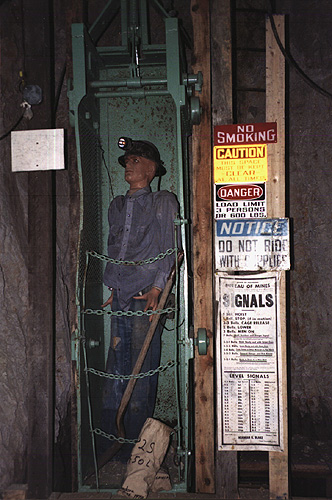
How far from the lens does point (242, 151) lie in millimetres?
1848

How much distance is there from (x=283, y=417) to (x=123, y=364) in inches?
34.9

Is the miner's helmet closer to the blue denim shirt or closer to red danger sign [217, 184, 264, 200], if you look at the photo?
the blue denim shirt

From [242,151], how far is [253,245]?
0.41 meters

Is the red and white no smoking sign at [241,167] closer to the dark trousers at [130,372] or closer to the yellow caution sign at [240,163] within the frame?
the yellow caution sign at [240,163]

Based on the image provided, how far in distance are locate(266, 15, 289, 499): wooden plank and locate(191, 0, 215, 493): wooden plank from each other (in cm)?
28

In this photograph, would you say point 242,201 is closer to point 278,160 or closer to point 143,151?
point 278,160

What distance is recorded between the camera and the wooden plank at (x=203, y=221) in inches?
76.7

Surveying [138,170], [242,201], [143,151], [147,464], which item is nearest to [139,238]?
[138,170]

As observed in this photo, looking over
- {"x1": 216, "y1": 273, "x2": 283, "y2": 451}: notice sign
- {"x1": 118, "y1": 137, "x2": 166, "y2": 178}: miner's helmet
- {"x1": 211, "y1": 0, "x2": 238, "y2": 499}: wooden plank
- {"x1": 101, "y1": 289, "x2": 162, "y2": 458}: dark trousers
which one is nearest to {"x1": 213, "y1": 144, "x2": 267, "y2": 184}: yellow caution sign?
{"x1": 211, "y1": 0, "x2": 238, "y2": 499}: wooden plank

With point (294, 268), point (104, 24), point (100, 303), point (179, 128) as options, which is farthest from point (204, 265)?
point (104, 24)

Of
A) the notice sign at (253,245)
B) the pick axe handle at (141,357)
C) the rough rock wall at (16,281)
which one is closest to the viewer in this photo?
the notice sign at (253,245)

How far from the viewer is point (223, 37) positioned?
1.89 m

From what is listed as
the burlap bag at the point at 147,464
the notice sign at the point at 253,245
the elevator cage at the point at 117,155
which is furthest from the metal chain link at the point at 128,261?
the burlap bag at the point at 147,464

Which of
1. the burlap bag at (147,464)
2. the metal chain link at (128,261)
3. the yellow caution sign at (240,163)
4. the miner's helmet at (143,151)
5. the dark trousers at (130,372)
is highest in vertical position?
the miner's helmet at (143,151)
